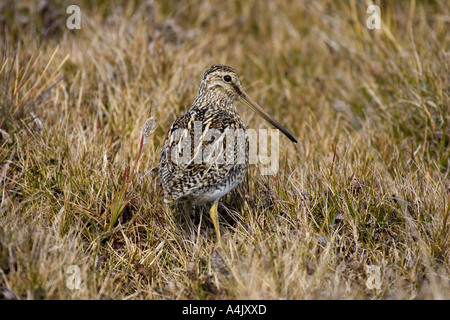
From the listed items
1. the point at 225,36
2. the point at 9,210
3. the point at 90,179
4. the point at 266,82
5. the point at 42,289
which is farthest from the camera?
the point at 225,36

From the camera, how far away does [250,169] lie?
14.9ft

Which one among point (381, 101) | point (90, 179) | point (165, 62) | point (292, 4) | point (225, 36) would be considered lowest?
point (90, 179)

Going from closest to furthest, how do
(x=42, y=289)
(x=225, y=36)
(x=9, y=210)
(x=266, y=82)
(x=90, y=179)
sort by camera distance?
1. (x=42, y=289)
2. (x=9, y=210)
3. (x=90, y=179)
4. (x=266, y=82)
5. (x=225, y=36)

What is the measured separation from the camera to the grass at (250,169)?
336 centimetres

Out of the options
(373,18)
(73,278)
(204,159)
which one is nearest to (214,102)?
(204,159)

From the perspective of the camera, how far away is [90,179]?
4055 millimetres

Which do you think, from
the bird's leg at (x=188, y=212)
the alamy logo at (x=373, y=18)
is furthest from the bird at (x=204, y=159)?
the alamy logo at (x=373, y=18)

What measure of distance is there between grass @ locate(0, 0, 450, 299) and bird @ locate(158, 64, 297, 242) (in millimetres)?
Result: 306

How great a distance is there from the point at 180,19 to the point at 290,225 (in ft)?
14.3

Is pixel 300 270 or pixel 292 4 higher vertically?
pixel 292 4

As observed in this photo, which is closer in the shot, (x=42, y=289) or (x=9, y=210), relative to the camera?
(x=42, y=289)

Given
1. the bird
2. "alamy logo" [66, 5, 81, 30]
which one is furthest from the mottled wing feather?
"alamy logo" [66, 5, 81, 30]

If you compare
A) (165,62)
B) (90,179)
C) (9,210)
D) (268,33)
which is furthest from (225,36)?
(9,210)
